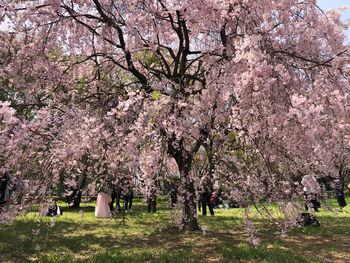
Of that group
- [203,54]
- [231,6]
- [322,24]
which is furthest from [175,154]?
[322,24]

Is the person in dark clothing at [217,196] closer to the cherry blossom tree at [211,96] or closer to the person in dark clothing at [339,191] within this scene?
the person in dark clothing at [339,191]

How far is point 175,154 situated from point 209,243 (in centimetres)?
243

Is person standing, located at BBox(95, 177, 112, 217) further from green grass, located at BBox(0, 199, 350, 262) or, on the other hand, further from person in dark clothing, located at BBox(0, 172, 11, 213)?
person in dark clothing, located at BBox(0, 172, 11, 213)

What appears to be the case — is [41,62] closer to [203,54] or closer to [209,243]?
[203,54]

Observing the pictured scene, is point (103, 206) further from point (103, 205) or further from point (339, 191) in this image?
point (339, 191)

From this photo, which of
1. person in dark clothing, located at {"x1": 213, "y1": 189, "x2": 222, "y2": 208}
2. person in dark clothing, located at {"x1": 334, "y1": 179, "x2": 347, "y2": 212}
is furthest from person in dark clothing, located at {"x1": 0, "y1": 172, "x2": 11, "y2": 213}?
person in dark clothing, located at {"x1": 334, "y1": 179, "x2": 347, "y2": 212}

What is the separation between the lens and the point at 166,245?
651 centimetres

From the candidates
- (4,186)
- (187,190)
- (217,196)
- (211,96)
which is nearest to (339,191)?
(217,196)

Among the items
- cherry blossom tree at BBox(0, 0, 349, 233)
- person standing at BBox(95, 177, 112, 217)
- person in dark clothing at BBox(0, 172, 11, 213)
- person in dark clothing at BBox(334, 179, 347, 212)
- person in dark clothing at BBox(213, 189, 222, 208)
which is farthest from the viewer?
person in dark clothing at BBox(213, 189, 222, 208)

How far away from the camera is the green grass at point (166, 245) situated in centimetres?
541

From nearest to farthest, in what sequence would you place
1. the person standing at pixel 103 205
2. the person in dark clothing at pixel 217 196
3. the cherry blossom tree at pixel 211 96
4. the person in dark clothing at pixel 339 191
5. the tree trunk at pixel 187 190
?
the cherry blossom tree at pixel 211 96 → the tree trunk at pixel 187 190 → the person standing at pixel 103 205 → the person in dark clothing at pixel 339 191 → the person in dark clothing at pixel 217 196

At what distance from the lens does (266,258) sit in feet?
17.3

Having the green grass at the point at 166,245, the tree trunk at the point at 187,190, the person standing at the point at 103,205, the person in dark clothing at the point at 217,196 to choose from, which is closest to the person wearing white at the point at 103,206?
the person standing at the point at 103,205

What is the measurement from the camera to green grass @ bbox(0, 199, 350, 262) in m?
5.41
